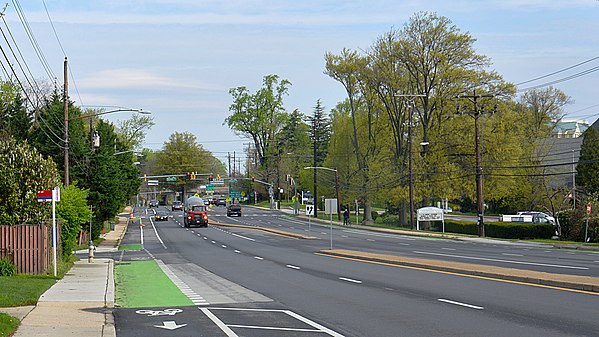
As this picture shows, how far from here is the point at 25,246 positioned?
988 inches

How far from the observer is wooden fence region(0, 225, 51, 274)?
24.9m

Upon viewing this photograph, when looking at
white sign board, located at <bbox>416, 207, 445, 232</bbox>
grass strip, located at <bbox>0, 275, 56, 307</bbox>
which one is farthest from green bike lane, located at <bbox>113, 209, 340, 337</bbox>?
white sign board, located at <bbox>416, 207, 445, 232</bbox>

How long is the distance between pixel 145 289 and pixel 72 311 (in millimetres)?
6605

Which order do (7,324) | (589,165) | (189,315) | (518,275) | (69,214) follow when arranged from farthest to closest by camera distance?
(589,165), (69,214), (518,275), (189,315), (7,324)

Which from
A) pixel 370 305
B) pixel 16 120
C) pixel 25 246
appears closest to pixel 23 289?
pixel 25 246

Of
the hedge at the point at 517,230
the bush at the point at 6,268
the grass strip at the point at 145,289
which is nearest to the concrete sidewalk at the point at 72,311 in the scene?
the grass strip at the point at 145,289

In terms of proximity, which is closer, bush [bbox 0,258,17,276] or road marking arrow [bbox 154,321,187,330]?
road marking arrow [bbox 154,321,187,330]

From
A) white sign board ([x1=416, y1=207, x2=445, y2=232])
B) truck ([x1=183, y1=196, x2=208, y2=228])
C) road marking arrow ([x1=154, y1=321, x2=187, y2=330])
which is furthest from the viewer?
truck ([x1=183, y1=196, x2=208, y2=228])

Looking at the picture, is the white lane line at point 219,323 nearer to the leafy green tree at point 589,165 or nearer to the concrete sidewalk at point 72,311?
the concrete sidewalk at point 72,311

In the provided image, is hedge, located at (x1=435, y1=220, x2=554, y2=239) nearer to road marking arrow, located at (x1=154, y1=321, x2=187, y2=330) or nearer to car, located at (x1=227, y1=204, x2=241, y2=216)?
road marking arrow, located at (x1=154, y1=321, x2=187, y2=330)

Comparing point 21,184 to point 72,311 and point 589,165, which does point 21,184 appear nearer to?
point 72,311

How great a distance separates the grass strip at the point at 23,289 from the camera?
16.6m

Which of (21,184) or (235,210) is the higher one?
(21,184)

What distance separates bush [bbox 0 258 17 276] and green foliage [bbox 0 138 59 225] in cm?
232
